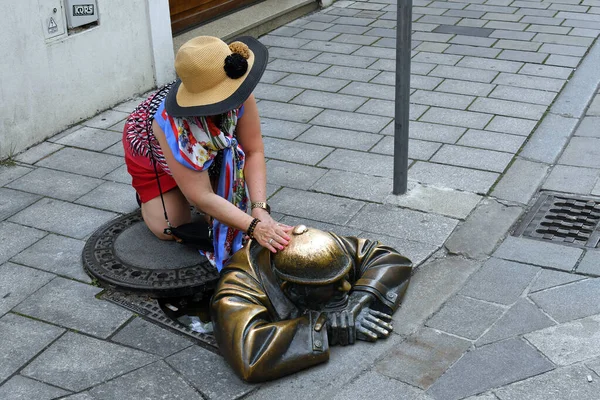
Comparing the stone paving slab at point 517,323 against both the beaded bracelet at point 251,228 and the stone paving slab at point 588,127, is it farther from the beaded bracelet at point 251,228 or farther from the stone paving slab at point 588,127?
the stone paving slab at point 588,127

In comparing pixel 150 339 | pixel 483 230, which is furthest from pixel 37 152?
pixel 483 230

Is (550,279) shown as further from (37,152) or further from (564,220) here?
(37,152)

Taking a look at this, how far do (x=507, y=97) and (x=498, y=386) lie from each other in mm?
3506

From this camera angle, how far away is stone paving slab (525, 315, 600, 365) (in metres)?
3.38

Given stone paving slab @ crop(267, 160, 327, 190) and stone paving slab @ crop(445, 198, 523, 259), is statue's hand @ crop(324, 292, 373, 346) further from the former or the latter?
stone paving slab @ crop(267, 160, 327, 190)

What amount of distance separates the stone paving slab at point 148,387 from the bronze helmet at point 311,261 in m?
0.61

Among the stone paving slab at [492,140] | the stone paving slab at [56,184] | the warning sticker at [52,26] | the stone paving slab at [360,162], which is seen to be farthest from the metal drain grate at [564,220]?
the warning sticker at [52,26]

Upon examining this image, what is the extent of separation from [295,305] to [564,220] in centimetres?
183

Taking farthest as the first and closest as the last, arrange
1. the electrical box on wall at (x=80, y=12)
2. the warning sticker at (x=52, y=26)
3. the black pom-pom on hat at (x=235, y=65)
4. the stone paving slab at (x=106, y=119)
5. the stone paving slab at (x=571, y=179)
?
the stone paving slab at (x=106, y=119) → the electrical box on wall at (x=80, y=12) → the warning sticker at (x=52, y=26) → the stone paving slab at (x=571, y=179) → the black pom-pom on hat at (x=235, y=65)

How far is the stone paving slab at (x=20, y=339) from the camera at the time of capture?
3428 millimetres

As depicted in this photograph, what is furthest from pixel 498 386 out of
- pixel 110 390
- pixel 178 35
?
pixel 178 35

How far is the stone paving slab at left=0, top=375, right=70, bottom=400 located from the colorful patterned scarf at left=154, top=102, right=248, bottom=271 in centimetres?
101

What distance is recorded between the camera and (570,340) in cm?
349

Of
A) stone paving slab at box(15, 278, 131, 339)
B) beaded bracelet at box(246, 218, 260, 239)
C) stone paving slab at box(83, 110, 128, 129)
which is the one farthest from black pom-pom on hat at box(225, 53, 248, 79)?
stone paving slab at box(83, 110, 128, 129)
